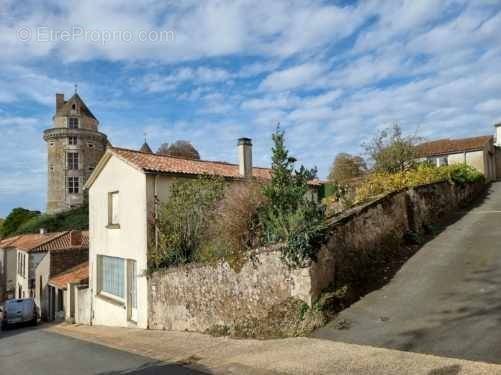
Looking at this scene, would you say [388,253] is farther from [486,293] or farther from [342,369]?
[342,369]

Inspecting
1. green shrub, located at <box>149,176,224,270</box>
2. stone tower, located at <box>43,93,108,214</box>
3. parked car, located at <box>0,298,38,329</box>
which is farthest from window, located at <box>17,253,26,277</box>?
green shrub, located at <box>149,176,224,270</box>

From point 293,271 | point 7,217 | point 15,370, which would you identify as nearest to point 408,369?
point 293,271

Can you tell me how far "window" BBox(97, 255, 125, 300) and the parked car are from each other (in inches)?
326

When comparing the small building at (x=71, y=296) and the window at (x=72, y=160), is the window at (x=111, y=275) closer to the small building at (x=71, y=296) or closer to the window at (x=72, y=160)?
the small building at (x=71, y=296)

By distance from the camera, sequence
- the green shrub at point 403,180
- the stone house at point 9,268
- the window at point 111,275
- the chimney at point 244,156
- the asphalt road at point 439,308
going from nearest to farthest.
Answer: the asphalt road at point 439,308, the green shrub at point 403,180, the window at point 111,275, the chimney at point 244,156, the stone house at point 9,268

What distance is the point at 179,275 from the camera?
12148 millimetres

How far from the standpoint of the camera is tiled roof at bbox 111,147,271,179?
14734 mm

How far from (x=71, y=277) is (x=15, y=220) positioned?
41.5 meters

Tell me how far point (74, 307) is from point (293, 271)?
1681 cm

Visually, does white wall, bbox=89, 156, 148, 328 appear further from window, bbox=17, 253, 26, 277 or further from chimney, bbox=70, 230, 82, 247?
window, bbox=17, 253, 26, 277

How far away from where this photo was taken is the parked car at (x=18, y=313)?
73.5 feet

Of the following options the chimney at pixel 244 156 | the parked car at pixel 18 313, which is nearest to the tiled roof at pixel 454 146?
the chimney at pixel 244 156

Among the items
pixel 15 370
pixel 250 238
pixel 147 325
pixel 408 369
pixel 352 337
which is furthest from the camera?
pixel 147 325

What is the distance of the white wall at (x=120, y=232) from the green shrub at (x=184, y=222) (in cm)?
67
